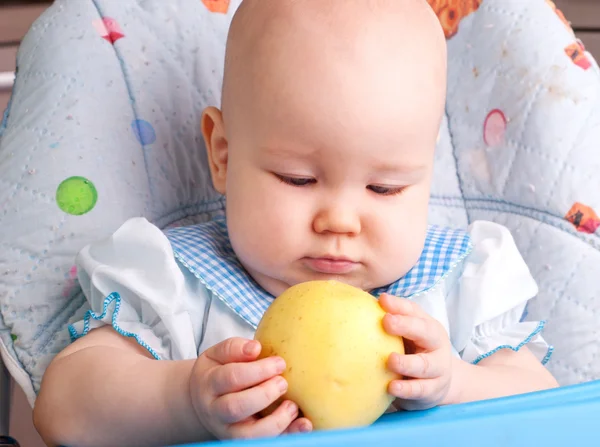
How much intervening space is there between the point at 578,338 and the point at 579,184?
0.19 meters

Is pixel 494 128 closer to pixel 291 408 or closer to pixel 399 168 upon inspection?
pixel 399 168

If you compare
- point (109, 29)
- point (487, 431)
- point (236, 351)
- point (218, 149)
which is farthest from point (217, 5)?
point (487, 431)

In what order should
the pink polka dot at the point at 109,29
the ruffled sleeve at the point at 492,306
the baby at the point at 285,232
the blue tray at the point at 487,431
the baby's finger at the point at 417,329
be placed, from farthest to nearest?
the pink polka dot at the point at 109,29 < the ruffled sleeve at the point at 492,306 < the baby at the point at 285,232 < the baby's finger at the point at 417,329 < the blue tray at the point at 487,431

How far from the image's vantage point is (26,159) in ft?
2.82

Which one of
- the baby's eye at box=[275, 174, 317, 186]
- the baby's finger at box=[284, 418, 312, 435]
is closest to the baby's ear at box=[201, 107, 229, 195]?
the baby's eye at box=[275, 174, 317, 186]

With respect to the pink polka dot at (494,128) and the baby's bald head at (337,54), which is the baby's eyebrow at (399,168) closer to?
the baby's bald head at (337,54)

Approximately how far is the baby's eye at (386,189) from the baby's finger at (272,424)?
10.6 inches

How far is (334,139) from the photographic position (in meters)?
0.69

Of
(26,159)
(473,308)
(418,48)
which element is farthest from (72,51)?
(473,308)

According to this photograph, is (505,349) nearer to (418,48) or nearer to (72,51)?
(418,48)

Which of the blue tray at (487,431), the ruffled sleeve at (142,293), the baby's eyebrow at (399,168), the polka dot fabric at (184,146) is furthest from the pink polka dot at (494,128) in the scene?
→ the blue tray at (487,431)

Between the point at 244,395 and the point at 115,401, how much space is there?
0.18 metres

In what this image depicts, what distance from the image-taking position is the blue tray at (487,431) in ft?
1.46

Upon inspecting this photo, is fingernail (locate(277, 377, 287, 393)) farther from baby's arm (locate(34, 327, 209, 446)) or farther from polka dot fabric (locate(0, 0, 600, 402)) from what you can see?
polka dot fabric (locate(0, 0, 600, 402))
